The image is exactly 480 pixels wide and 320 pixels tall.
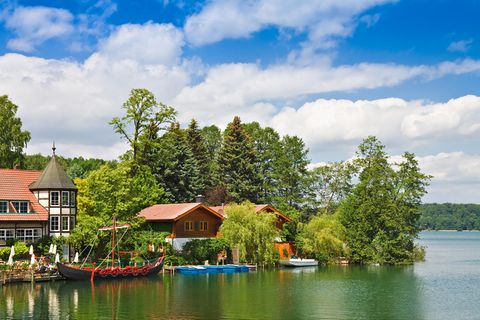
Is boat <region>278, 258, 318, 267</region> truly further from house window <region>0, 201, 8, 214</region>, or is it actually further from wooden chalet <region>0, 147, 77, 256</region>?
house window <region>0, 201, 8, 214</region>

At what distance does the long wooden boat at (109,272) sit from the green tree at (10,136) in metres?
27.0

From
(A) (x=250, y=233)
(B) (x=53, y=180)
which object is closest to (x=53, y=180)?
(B) (x=53, y=180)

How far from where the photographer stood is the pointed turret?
55688 mm

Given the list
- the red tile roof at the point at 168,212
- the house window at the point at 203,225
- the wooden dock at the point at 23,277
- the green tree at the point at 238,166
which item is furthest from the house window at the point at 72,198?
the green tree at the point at 238,166

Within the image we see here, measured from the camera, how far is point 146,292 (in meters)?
41.4

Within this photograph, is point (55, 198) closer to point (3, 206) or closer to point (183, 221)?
point (3, 206)

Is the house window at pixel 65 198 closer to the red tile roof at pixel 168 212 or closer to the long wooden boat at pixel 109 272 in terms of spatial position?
the long wooden boat at pixel 109 272

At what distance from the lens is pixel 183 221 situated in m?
61.1

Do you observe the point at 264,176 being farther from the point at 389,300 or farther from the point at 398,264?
the point at 389,300

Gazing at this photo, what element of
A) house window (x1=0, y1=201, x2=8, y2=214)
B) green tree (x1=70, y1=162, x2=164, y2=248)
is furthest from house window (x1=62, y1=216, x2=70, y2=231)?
house window (x1=0, y1=201, x2=8, y2=214)

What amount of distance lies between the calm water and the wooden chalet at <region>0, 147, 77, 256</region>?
923 cm

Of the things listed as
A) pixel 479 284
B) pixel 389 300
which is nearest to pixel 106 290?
pixel 389 300

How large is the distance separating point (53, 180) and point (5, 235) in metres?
6.61

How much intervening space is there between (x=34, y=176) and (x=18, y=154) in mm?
16221
